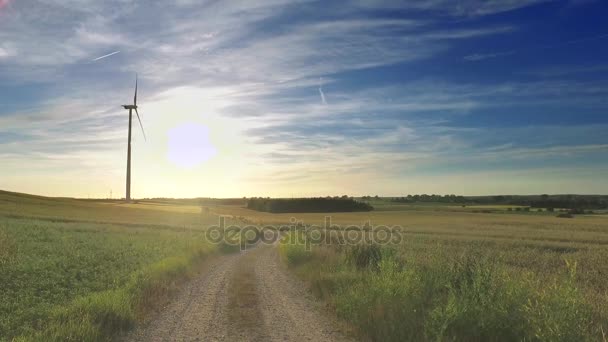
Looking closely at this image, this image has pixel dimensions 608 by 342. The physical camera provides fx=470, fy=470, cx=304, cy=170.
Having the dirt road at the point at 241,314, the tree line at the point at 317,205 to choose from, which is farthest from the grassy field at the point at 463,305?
the tree line at the point at 317,205

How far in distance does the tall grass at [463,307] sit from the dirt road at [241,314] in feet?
3.58

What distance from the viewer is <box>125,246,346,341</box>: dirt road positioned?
11758mm

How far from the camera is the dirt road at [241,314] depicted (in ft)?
38.6

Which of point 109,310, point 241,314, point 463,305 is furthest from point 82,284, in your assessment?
point 463,305

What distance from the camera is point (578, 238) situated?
47969mm

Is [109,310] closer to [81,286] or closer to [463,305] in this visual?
[81,286]

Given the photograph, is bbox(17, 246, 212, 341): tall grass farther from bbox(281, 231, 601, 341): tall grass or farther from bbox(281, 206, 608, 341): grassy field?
bbox(281, 231, 601, 341): tall grass

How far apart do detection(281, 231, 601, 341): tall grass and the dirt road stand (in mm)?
1092

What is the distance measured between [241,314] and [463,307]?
6537mm

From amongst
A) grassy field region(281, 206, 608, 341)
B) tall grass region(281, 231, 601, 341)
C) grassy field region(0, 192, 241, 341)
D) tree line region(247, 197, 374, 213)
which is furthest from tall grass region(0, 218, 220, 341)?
tree line region(247, 197, 374, 213)

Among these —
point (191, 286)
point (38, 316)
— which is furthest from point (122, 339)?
point (191, 286)

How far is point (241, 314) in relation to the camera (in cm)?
1390

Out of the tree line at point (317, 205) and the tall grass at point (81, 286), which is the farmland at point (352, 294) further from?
the tree line at point (317, 205)

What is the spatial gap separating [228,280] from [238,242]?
21.9m
